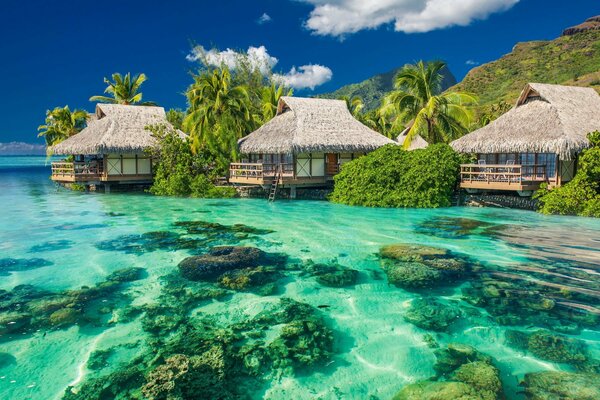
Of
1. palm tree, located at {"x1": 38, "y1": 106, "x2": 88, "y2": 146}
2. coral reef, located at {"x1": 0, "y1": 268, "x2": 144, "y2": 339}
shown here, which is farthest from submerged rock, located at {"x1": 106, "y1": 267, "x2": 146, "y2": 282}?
palm tree, located at {"x1": 38, "y1": 106, "x2": 88, "y2": 146}

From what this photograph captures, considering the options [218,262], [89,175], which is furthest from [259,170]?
[218,262]

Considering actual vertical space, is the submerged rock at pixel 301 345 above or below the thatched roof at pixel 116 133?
below

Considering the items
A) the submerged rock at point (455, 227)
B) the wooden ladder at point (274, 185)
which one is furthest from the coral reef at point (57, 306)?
the wooden ladder at point (274, 185)

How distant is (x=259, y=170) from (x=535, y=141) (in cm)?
1222

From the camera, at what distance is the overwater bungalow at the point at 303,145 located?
21.8 meters

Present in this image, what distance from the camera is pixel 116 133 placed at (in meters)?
25.6

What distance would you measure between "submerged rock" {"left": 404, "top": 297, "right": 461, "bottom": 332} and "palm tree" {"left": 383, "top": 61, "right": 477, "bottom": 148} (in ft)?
50.1

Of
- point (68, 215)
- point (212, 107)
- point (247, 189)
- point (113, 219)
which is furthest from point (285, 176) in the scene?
point (68, 215)

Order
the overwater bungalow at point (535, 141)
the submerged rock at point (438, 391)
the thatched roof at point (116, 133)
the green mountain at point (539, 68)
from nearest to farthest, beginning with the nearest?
the submerged rock at point (438, 391) < the overwater bungalow at point (535, 141) < the thatched roof at point (116, 133) < the green mountain at point (539, 68)

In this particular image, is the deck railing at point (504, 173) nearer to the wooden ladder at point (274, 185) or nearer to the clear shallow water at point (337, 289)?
the clear shallow water at point (337, 289)

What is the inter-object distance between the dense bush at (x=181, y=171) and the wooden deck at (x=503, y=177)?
1211cm

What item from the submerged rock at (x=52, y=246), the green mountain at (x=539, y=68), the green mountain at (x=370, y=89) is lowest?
the submerged rock at (x=52, y=246)

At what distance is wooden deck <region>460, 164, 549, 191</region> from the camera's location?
57.5 ft

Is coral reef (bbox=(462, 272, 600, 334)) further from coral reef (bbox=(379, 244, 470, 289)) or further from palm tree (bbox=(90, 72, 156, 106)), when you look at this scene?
palm tree (bbox=(90, 72, 156, 106))
